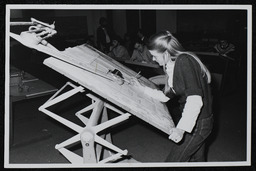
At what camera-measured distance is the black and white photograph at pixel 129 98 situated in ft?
4.31

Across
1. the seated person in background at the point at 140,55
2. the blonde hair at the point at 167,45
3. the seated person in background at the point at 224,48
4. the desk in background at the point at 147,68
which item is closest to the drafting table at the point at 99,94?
the blonde hair at the point at 167,45

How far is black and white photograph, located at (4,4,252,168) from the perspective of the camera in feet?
4.31

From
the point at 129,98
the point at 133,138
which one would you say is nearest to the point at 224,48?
the point at 133,138

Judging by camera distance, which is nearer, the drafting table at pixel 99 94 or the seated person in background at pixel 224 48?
the drafting table at pixel 99 94

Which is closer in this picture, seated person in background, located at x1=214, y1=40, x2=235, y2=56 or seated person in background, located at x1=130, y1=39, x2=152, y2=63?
seated person in background, located at x1=214, y1=40, x2=235, y2=56

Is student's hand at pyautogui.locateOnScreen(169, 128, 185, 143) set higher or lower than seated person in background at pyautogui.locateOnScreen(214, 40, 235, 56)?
lower

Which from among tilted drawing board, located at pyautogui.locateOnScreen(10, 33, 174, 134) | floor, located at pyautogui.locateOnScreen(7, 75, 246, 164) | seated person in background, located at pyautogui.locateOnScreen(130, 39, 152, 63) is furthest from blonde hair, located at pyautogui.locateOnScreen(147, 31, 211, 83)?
seated person in background, located at pyautogui.locateOnScreen(130, 39, 152, 63)

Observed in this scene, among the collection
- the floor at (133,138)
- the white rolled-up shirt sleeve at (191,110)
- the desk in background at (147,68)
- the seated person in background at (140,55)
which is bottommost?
the floor at (133,138)

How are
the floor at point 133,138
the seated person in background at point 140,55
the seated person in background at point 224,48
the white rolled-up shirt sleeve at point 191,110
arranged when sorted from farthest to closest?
the seated person in background at point 140,55 → the seated person in background at point 224,48 → the floor at point 133,138 → the white rolled-up shirt sleeve at point 191,110

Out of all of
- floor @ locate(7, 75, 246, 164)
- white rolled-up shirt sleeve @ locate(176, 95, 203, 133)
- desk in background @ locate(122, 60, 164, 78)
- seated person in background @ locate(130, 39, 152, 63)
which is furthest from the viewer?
seated person in background @ locate(130, 39, 152, 63)

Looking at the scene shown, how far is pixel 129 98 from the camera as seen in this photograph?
1.35 metres

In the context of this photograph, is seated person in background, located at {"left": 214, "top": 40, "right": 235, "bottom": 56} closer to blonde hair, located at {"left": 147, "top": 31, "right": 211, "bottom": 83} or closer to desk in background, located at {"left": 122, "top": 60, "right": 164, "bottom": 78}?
desk in background, located at {"left": 122, "top": 60, "right": 164, "bottom": 78}

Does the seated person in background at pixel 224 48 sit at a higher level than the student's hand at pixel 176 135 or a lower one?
higher

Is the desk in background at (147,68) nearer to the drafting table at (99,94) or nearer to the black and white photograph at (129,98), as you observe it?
the black and white photograph at (129,98)
